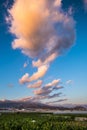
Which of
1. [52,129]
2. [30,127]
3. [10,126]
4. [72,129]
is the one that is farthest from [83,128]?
[10,126]

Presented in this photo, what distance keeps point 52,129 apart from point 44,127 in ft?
4.51

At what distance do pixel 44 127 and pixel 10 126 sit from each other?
610 cm

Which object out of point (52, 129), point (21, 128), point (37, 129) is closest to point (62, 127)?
point (52, 129)

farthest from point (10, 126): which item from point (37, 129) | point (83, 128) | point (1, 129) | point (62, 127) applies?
point (83, 128)

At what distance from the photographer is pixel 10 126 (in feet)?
137

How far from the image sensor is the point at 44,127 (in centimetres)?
3981

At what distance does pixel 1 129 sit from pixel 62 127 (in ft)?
32.8

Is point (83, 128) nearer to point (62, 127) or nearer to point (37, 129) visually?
point (62, 127)

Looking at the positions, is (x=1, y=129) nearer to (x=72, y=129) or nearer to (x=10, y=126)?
(x=10, y=126)

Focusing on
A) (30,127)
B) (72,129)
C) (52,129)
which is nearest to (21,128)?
(30,127)

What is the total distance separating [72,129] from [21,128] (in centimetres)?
840

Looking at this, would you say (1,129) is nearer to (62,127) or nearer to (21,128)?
(21,128)

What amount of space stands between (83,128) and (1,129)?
1364 centimetres

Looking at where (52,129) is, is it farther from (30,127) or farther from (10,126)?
(10,126)
